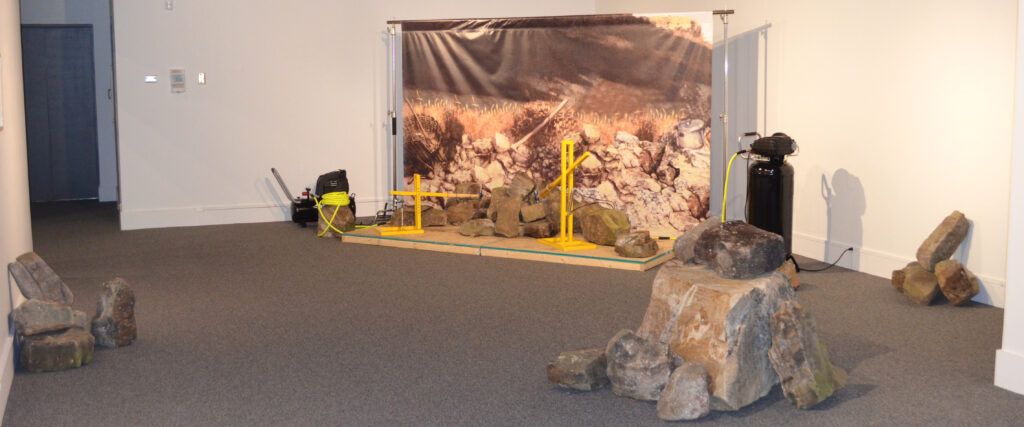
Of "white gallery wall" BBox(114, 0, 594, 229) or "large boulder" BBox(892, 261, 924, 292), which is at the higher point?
"white gallery wall" BBox(114, 0, 594, 229)

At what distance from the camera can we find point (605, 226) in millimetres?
6621

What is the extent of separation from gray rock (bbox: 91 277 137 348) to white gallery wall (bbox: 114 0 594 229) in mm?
4269

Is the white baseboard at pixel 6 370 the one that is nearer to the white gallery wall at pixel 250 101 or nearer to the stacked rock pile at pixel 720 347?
the stacked rock pile at pixel 720 347

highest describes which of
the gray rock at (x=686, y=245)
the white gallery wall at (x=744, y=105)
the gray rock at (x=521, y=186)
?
the white gallery wall at (x=744, y=105)

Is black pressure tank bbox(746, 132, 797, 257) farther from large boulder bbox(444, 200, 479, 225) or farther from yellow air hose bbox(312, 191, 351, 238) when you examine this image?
yellow air hose bbox(312, 191, 351, 238)

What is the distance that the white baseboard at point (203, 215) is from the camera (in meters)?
8.21

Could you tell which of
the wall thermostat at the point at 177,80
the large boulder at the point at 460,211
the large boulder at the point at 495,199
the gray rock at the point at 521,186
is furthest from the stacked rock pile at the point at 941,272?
the wall thermostat at the point at 177,80

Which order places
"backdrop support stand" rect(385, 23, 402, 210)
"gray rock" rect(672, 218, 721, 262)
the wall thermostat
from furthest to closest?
1. the wall thermostat
2. "backdrop support stand" rect(385, 23, 402, 210)
3. "gray rock" rect(672, 218, 721, 262)

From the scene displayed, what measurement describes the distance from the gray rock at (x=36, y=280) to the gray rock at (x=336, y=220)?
340 cm

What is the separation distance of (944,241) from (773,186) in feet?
3.65

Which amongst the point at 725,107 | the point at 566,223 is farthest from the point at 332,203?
the point at 725,107

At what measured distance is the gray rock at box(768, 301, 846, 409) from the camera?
3309mm

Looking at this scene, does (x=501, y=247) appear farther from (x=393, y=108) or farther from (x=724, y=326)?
(x=724, y=326)

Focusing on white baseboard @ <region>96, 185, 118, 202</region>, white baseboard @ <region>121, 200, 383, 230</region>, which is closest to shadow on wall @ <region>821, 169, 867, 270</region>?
white baseboard @ <region>121, 200, 383, 230</region>
